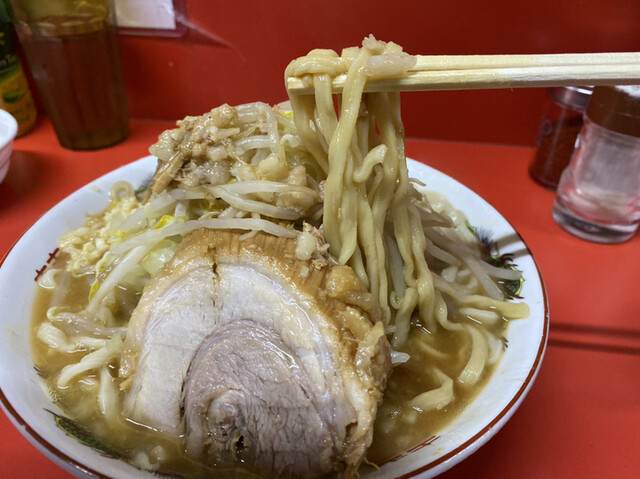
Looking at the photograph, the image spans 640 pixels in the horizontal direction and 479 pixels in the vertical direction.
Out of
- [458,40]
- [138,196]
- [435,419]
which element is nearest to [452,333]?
[435,419]

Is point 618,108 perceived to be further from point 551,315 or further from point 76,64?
point 76,64

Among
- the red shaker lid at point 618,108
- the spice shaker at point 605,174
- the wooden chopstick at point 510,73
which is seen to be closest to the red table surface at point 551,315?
the spice shaker at point 605,174

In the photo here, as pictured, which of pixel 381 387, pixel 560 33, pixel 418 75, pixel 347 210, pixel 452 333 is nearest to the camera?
pixel 381 387

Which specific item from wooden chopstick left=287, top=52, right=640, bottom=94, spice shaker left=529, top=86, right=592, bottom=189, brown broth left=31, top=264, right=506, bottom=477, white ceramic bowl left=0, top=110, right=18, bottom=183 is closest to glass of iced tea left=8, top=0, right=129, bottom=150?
white ceramic bowl left=0, top=110, right=18, bottom=183

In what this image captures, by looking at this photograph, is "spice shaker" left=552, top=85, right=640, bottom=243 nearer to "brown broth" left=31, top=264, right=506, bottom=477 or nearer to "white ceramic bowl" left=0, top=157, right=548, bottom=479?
"white ceramic bowl" left=0, top=157, right=548, bottom=479

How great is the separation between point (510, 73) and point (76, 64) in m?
2.63

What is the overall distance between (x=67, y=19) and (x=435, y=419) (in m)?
2.96

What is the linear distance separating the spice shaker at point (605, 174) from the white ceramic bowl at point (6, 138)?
3.16 meters

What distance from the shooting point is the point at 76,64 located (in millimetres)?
2951

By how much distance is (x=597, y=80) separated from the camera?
1437mm

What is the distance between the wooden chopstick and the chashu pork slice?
0.61 m

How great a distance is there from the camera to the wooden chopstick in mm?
1433

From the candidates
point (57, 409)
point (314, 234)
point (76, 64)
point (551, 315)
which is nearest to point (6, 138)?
point (76, 64)

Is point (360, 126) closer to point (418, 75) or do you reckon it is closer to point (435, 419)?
point (418, 75)
